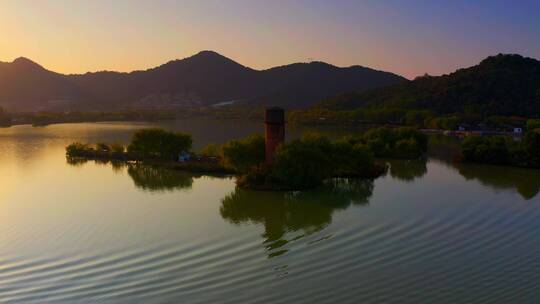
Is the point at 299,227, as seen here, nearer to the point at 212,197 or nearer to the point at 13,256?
the point at 212,197

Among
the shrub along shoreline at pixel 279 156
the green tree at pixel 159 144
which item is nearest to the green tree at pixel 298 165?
the shrub along shoreline at pixel 279 156

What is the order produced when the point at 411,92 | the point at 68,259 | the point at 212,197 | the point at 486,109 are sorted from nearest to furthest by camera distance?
the point at 68,259 → the point at 212,197 → the point at 486,109 → the point at 411,92

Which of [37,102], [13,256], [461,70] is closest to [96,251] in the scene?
[13,256]

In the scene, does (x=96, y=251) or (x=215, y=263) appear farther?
(x=96, y=251)

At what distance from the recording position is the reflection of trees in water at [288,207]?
19.2 m

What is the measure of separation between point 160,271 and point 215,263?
5.17 feet

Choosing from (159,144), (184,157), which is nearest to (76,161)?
(159,144)

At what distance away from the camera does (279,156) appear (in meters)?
25.8

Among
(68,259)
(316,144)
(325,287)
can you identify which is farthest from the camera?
(316,144)

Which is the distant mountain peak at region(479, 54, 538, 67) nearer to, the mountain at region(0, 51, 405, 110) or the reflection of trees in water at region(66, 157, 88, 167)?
the mountain at region(0, 51, 405, 110)

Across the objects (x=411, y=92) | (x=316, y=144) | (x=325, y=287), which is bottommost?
(x=325, y=287)

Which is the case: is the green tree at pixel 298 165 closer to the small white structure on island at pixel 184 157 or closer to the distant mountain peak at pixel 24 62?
the small white structure on island at pixel 184 157

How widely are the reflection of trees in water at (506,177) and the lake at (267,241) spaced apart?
0.24 meters

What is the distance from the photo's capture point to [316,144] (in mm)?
27359
